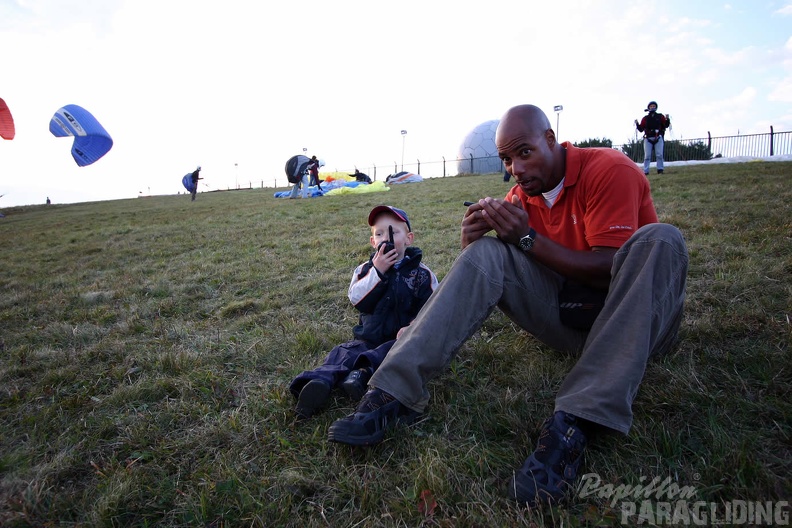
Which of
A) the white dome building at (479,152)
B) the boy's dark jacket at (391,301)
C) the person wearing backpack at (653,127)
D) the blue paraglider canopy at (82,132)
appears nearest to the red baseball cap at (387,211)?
the boy's dark jacket at (391,301)

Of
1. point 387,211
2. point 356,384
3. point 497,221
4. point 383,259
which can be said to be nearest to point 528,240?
point 497,221

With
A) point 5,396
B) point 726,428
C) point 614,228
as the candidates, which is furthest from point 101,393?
point 726,428

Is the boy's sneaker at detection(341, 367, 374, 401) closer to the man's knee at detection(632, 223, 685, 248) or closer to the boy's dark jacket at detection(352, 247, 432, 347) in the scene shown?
the boy's dark jacket at detection(352, 247, 432, 347)

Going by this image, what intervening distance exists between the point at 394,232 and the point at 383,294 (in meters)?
0.45

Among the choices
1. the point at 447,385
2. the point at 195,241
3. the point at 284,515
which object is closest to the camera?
the point at 284,515

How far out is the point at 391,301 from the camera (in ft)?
8.69

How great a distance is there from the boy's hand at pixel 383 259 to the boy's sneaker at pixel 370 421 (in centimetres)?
93

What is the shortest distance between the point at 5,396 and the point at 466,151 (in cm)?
3624

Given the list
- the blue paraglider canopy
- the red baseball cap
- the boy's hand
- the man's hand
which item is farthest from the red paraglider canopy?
the man's hand

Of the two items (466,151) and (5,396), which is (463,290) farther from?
(466,151)

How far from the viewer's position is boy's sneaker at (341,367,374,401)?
2.07 metres

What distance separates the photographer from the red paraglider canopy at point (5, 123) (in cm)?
1919

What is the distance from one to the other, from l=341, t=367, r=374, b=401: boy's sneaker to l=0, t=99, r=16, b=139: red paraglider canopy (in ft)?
79.7

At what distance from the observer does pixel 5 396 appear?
2.54m
